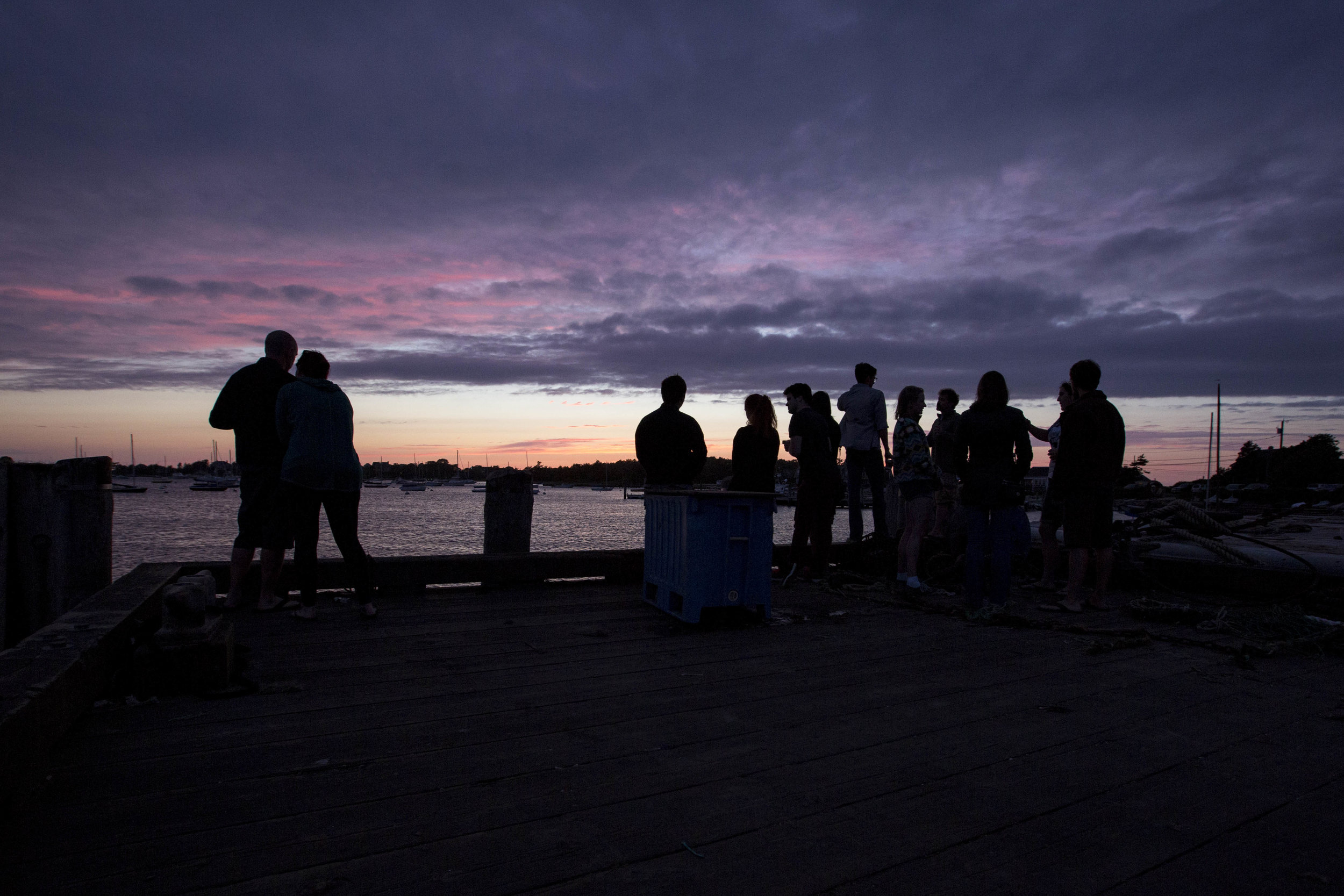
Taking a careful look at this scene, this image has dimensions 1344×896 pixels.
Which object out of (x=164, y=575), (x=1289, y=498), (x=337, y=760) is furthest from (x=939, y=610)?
(x=1289, y=498)

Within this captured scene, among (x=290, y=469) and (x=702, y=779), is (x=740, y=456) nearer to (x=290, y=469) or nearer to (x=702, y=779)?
(x=290, y=469)

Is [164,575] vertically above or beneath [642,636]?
above

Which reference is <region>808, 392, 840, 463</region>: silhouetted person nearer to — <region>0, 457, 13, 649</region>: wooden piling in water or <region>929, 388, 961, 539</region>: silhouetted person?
<region>929, 388, 961, 539</region>: silhouetted person

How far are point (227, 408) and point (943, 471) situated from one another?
21.3ft

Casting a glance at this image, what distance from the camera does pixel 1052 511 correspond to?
7043 millimetres

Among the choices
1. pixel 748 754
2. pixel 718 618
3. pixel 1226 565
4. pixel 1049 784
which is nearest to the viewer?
pixel 1049 784

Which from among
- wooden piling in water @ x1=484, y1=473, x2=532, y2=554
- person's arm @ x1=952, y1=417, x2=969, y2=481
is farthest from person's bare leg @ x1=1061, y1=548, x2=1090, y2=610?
wooden piling in water @ x1=484, y1=473, x2=532, y2=554

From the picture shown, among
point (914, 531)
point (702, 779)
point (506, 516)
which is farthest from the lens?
point (914, 531)

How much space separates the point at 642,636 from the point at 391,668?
1.60 meters

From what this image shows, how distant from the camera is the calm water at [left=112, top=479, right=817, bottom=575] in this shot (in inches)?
1516

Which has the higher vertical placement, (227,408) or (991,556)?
(227,408)

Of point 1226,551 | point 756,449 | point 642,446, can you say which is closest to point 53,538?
point 642,446

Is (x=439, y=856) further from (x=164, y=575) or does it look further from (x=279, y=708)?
(x=164, y=575)

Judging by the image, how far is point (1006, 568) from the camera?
5570 millimetres
